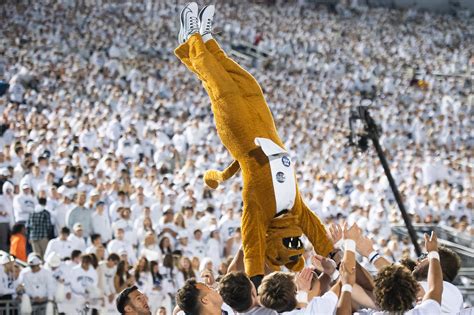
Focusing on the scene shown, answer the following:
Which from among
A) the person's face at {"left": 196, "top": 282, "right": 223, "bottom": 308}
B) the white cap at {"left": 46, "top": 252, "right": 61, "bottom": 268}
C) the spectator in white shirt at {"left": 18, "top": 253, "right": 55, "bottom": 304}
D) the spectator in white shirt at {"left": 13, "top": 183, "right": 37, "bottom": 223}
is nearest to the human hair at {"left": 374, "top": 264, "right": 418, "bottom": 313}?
the person's face at {"left": 196, "top": 282, "right": 223, "bottom": 308}

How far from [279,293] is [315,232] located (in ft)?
5.74

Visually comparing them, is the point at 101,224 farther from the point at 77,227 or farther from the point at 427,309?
the point at 427,309

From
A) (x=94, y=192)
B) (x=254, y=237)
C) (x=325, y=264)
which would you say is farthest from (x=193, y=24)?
(x=94, y=192)

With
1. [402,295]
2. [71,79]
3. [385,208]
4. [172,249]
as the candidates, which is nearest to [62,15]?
[71,79]

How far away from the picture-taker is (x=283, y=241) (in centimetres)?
632

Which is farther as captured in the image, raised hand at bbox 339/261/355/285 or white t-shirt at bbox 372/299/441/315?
raised hand at bbox 339/261/355/285

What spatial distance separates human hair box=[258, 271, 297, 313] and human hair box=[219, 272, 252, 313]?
0.08 meters

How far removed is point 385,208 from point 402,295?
9.59 meters

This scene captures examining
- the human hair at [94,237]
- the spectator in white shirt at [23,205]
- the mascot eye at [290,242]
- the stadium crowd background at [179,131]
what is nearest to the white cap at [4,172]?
the stadium crowd background at [179,131]

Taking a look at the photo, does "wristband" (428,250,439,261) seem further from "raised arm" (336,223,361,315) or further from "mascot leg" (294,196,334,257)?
"mascot leg" (294,196,334,257)

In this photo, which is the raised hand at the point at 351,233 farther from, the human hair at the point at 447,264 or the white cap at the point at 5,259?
the white cap at the point at 5,259

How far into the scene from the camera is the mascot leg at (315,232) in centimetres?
639

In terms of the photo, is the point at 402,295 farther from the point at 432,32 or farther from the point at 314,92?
the point at 432,32

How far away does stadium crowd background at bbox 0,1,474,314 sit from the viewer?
11.2 meters
